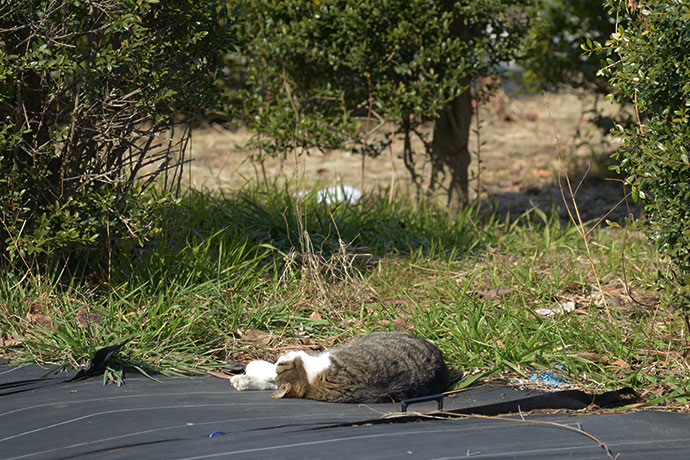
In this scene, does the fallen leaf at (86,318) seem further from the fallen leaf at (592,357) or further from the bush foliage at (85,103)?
the fallen leaf at (592,357)

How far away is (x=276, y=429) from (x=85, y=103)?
2.26 m

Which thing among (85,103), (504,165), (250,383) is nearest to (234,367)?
(250,383)

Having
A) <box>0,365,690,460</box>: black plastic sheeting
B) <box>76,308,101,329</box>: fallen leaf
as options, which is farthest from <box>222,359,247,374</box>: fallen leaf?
<box>76,308,101,329</box>: fallen leaf

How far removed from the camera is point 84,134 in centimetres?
405

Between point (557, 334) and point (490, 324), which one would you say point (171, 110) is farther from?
point (557, 334)

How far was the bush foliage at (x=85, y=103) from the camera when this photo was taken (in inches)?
149

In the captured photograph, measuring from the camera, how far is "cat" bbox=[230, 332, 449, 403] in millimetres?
3191

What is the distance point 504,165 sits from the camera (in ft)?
30.4

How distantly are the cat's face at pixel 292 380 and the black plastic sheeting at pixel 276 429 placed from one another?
0.06 m

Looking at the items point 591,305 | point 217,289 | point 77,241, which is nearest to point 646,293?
point 591,305

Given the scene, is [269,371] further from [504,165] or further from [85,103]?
[504,165]

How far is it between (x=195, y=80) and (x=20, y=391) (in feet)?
6.58

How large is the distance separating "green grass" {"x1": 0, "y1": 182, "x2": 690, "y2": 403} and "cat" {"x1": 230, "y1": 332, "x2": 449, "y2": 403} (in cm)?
30

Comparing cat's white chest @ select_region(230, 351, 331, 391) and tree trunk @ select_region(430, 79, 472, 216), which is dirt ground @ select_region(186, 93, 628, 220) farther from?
cat's white chest @ select_region(230, 351, 331, 391)
